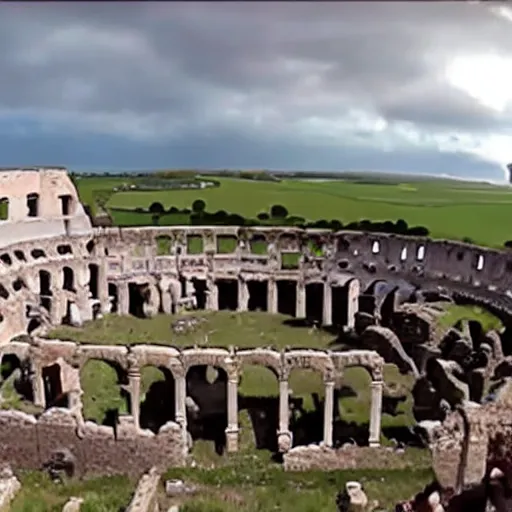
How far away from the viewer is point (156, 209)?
6359 cm

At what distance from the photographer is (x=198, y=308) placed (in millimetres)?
45406

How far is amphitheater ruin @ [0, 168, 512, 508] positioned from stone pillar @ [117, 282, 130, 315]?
0.17 meters

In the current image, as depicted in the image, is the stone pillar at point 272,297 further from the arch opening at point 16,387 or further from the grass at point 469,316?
the arch opening at point 16,387

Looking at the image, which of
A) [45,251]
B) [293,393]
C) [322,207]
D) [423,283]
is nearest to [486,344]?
[293,393]

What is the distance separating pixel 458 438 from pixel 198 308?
96.4 ft

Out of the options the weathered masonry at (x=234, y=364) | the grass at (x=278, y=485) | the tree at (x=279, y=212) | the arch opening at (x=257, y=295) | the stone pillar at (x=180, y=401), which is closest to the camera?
the grass at (x=278, y=485)

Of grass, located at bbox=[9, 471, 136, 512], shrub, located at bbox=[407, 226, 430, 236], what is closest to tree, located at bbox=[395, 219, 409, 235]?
shrub, located at bbox=[407, 226, 430, 236]

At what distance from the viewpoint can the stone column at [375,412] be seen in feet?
80.1

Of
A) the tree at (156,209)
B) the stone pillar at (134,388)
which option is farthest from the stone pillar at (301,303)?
the tree at (156,209)

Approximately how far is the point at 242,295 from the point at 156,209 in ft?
70.1

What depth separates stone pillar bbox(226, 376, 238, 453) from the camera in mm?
24859

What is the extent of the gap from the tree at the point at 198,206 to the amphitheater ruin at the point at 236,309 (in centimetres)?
1481

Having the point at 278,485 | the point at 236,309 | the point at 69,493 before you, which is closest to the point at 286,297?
the point at 236,309

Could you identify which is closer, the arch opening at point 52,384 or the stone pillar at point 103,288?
the arch opening at point 52,384
